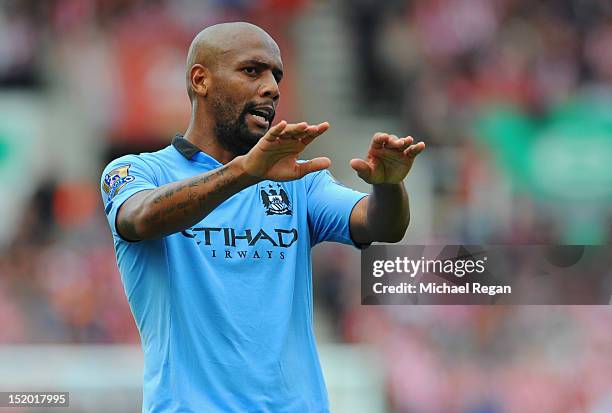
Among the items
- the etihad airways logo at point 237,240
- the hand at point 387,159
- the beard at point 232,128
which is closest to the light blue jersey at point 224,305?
the etihad airways logo at point 237,240

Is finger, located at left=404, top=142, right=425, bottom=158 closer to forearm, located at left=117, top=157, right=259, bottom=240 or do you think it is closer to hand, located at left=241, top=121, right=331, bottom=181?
hand, located at left=241, top=121, right=331, bottom=181

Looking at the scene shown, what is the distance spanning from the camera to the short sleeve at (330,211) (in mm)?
2846

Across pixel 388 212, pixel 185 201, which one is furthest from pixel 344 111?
pixel 185 201

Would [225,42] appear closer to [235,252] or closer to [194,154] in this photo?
[194,154]

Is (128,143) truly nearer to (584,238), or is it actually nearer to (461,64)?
(461,64)

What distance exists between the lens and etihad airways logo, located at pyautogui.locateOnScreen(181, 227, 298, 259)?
267cm

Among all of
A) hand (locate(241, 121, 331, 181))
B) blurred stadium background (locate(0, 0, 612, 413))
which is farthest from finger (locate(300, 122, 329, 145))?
blurred stadium background (locate(0, 0, 612, 413))

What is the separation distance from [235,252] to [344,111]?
627cm

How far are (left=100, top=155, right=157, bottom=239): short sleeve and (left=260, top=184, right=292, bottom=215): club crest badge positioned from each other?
0.97 ft

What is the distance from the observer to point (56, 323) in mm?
7293

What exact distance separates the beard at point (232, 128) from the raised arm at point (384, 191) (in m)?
0.34

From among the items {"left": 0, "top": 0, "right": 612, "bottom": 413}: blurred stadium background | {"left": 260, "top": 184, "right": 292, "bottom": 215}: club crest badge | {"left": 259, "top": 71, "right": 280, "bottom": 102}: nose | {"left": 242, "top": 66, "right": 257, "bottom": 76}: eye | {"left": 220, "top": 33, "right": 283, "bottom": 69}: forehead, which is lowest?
{"left": 260, "top": 184, "right": 292, "bottom": 215}: club crest badge

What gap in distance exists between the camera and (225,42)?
2.87 meters

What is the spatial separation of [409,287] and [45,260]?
2.99 meters
